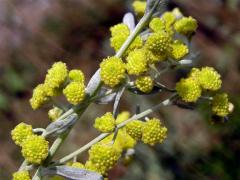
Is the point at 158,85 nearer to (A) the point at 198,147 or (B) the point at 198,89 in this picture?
(B) the point at 198,89

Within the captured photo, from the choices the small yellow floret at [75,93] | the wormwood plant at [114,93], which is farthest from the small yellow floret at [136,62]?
the small yellow floret at [75,93]

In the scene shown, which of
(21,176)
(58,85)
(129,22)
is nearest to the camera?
(21,176)

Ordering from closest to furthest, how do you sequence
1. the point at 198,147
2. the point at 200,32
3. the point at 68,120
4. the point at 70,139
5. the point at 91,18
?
the point at 68,120, the point at 198,147, the point at 70,139, the point at 200,32, the point at 91,18

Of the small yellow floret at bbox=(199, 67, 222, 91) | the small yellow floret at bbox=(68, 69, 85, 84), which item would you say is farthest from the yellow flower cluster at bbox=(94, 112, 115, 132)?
the small yellow floret at bbox=(199, 67, 222, 91)

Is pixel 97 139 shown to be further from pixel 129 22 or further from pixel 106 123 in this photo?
pixel 129 22

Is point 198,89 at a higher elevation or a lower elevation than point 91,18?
higher

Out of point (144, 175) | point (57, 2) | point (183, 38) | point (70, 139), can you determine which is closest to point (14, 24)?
point (57, 2)

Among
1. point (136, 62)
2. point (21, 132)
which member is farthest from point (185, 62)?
point (21, 132)
